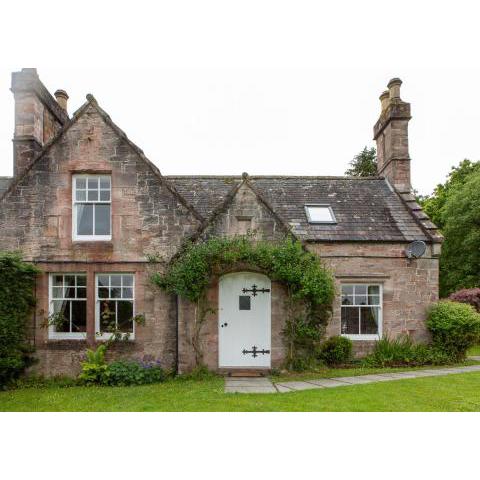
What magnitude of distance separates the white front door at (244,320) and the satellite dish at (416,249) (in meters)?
5.18

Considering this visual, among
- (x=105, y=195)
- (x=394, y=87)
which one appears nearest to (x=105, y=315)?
(x=105, y=195)

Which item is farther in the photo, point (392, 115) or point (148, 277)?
point (392, 115)

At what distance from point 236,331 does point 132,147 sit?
618cm

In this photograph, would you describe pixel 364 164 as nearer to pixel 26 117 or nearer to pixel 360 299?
pixel 360 299

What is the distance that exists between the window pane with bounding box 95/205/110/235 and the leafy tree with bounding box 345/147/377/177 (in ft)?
103

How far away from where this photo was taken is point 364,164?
3997cm

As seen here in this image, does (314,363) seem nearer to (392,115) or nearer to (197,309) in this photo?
(197,309)

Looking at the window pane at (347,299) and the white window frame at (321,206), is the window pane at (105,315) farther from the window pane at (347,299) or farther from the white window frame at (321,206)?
the window pane at (347,299)

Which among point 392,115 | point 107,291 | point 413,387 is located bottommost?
point 413,387

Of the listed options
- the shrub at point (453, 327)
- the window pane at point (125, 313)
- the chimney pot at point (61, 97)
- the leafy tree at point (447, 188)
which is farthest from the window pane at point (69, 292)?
the leafy tree at point (447, 188)

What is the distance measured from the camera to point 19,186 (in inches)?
466

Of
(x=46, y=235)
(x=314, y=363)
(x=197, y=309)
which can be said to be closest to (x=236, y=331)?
(x=197, y=309)

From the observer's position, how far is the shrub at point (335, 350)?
503 inches

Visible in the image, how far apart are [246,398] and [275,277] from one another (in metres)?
3.56
